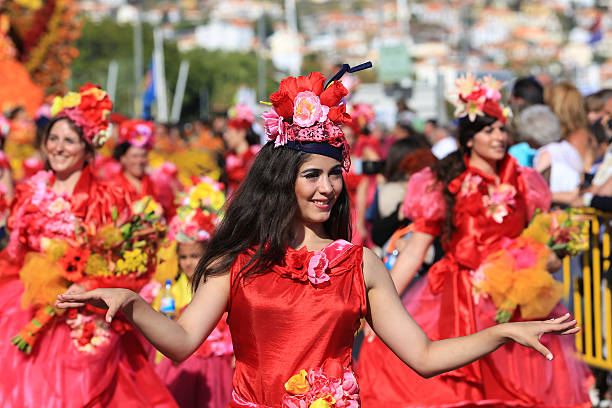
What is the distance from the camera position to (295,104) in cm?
375

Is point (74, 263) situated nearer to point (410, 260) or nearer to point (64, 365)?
point (64, 365)

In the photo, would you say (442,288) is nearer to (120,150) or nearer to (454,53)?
(120,150)

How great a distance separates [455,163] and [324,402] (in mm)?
3022

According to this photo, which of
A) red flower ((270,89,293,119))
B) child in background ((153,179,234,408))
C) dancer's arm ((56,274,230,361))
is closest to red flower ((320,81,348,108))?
red flower ((270,89,293,119))

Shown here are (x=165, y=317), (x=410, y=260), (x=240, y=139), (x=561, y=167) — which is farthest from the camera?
(x=240, y=139)

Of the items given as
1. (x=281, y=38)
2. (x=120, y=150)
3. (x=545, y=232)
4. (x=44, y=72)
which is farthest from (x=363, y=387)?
(x=281, y=38)

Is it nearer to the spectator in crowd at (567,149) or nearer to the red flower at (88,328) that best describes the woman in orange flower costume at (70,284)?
the red flower at (88,328)

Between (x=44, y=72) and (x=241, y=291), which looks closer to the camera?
(x=241, y=291)

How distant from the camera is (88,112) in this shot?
646 centimetres

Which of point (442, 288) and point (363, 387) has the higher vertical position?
point (442, 288)

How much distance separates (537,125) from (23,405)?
4.74 m

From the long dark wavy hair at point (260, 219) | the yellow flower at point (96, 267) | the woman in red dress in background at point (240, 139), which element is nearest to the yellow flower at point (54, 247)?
the yellow flower at point (96, 267)

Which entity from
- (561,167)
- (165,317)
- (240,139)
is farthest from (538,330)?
(240,139)

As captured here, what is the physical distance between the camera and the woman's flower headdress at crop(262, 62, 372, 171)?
3693 millimetres
